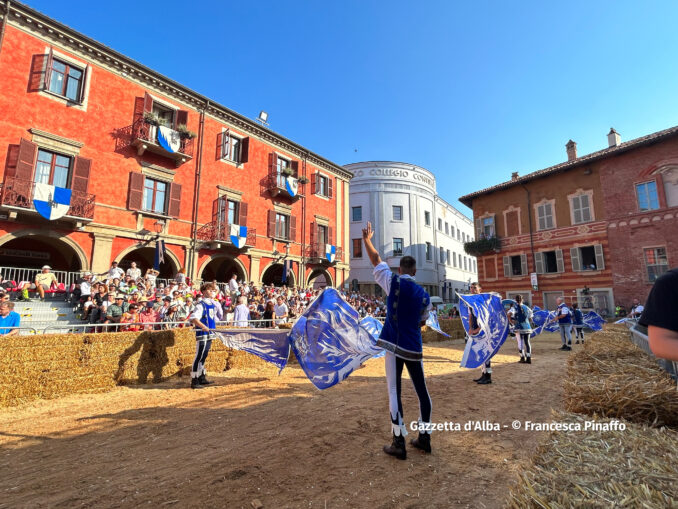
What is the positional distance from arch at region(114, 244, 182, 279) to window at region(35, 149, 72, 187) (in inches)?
166

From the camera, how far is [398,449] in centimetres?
391

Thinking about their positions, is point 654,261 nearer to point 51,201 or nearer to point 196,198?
point 196,198

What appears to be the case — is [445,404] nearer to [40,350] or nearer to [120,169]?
[40,350]

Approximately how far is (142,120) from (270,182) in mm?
8991

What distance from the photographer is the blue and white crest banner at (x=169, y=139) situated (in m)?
18.3

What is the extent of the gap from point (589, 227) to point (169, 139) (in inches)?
1172

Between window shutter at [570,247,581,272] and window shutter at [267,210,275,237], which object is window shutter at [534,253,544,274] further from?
window shutter at [267,210,275,237]

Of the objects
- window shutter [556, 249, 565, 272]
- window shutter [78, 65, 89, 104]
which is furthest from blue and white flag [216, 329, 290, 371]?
window shutter [556, 249, 565, 272]

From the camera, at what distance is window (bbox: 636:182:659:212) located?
73.7 ft

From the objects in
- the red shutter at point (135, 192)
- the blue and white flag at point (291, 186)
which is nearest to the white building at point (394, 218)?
the blue and white flag at point (291, 186)

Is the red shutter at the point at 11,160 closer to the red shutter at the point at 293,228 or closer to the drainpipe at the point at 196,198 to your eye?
the drainpipe at the point at 196,198

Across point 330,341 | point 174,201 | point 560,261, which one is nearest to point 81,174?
point 174,201

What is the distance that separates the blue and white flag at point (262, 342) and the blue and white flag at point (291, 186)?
63.2ft

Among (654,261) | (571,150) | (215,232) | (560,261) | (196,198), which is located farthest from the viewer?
(571,150)
